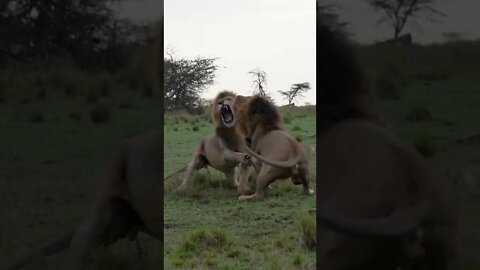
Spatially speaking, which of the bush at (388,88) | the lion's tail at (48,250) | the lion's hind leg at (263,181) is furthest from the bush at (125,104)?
the lion's hind leg at (263,181)

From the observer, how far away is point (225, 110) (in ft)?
13.7

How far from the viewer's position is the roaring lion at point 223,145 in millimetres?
4181

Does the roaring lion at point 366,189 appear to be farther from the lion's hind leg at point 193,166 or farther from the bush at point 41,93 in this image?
the lion's hind leg at point 193,166

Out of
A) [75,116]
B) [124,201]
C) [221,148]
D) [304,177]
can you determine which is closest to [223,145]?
[221,148]

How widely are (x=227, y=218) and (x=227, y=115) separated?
26.0 inches

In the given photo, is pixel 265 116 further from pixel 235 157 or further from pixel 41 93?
pixel 41 93

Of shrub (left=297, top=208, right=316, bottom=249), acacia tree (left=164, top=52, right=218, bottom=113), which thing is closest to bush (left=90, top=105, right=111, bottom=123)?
acacia tree (left=164, top=52, right=218, bottom=113)

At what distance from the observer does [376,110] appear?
2932 mm

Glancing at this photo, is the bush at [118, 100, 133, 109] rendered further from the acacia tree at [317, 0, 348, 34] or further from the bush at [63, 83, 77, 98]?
the acacia tree at [317, 0, 348, 34]

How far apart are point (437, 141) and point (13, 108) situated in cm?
192

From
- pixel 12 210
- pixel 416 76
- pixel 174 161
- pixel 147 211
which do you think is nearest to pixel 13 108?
pixel 12 210

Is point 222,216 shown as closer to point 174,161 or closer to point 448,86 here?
point 174,161

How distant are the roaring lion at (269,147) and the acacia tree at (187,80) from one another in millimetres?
288

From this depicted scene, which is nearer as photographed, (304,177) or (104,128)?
(104,128)
